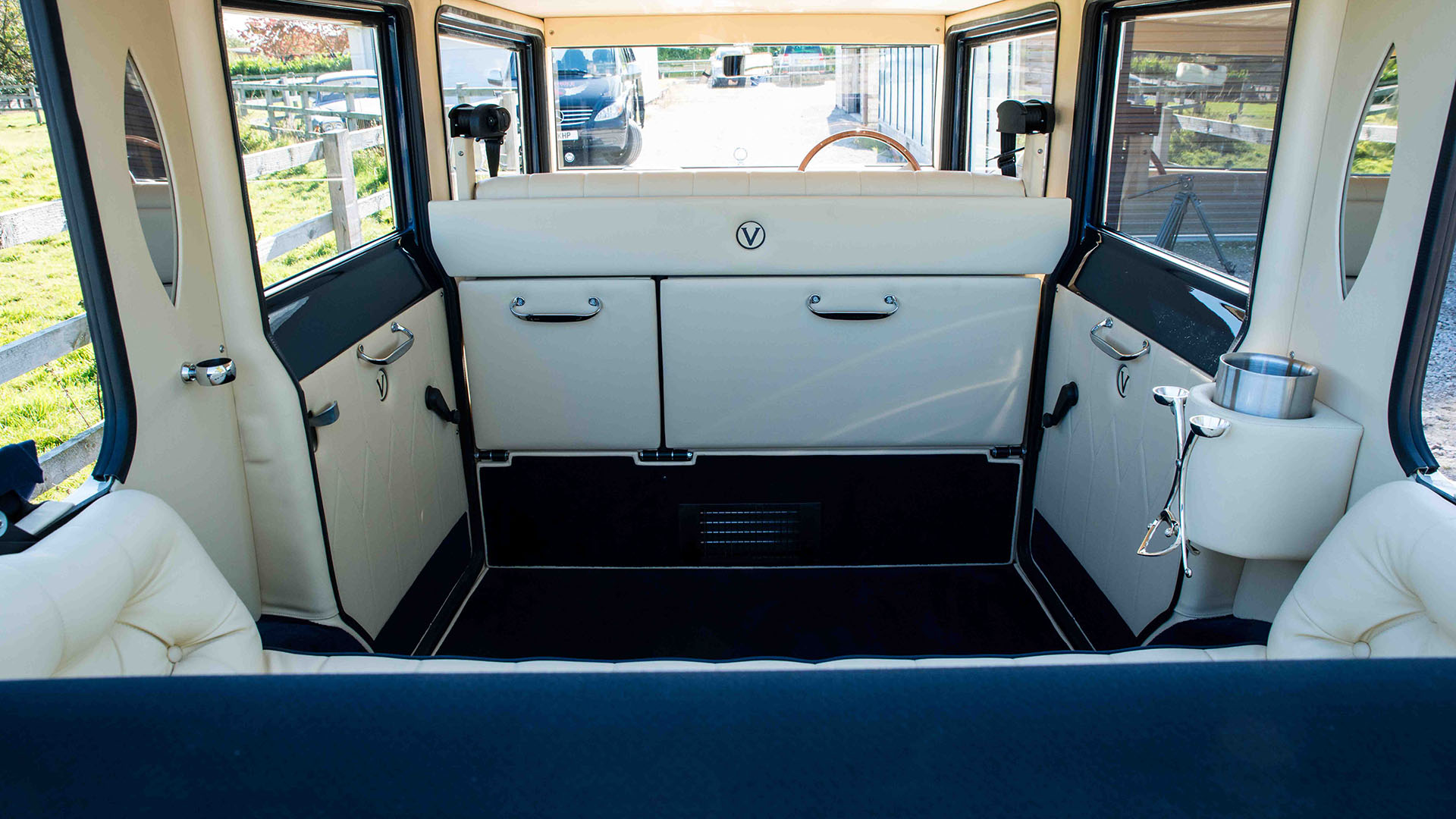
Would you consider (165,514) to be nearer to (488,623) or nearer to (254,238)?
(254,238)

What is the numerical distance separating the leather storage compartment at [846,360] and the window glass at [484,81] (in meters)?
0.88

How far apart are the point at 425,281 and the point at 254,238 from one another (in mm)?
805

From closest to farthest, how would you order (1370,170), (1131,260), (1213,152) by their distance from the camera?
(1370,170), (1213,152), (1131,260)

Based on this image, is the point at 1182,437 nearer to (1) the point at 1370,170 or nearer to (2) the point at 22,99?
(1) the point at 1370,170

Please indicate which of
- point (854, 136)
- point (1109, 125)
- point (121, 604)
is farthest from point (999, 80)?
point (121, 604)

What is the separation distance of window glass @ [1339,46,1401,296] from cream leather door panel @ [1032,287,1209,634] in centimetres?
35

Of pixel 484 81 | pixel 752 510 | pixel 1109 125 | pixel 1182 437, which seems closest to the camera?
pixel 1182 437

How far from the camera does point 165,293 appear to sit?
1513 millimetres

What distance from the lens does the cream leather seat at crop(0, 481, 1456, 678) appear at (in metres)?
1.10

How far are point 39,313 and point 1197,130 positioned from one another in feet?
7.48

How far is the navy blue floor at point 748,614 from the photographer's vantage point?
242 cm

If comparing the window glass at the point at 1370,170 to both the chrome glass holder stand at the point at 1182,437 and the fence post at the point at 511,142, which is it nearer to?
the chrome glass holder stand at the point at 1182,437

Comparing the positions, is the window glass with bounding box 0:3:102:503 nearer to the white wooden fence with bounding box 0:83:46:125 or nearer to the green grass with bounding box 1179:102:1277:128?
the white wooden fence with bounding box 0:83:46:125

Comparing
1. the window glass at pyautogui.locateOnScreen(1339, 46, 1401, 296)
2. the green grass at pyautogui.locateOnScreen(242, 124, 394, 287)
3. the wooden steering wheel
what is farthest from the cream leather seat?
the wooden steering wheel
